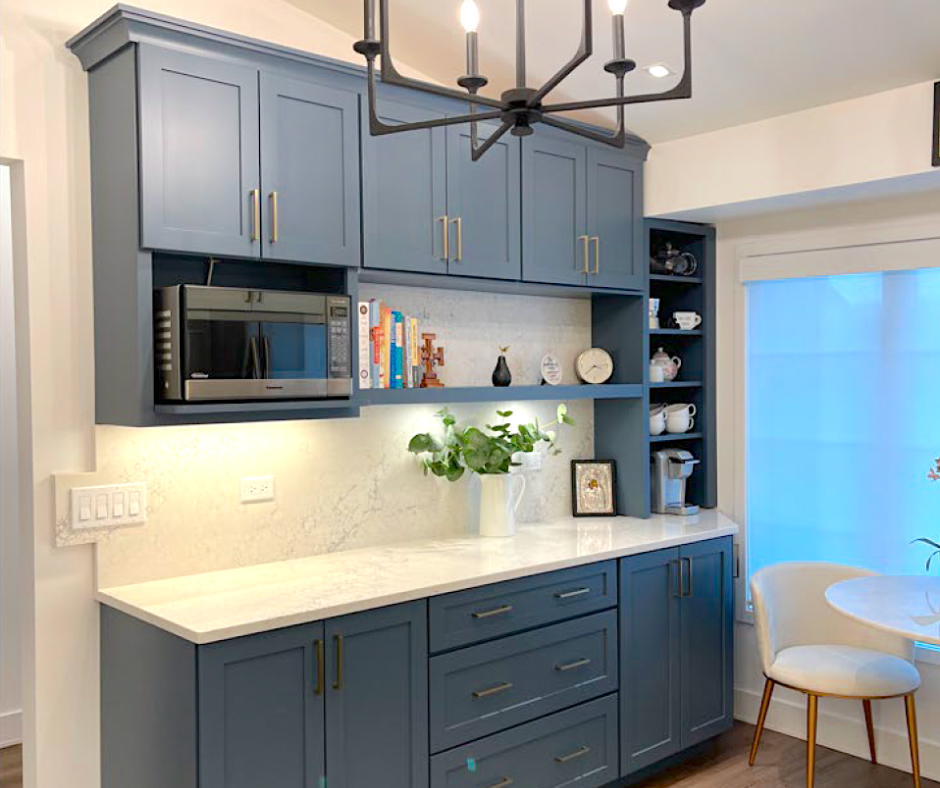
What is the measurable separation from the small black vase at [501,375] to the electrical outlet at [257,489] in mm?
977

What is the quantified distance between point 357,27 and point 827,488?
2564 millimetres

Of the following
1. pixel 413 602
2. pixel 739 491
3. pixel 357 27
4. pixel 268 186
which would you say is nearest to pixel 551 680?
pixel 413 602

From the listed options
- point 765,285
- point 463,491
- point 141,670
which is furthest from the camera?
point 765,285

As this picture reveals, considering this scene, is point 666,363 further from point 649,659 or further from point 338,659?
point 338,659

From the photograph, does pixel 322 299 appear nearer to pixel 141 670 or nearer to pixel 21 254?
pixel 21 254

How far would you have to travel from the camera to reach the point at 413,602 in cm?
275

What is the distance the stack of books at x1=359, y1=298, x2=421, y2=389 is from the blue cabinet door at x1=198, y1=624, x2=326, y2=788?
90 cm

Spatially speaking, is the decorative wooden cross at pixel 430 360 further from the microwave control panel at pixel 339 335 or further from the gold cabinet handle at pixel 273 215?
the gold cabinet handle at pixel 273 215

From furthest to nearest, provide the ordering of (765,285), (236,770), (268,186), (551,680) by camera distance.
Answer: (765,285)
(551,680)
(268,186)
(236,770)

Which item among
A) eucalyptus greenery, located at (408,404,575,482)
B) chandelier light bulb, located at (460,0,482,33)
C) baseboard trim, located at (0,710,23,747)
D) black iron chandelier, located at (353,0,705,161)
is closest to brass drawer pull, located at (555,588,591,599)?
eucalyptus greenery, located at (408,404,575,482)

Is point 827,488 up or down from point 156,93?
down

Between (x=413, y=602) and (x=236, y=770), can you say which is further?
(x=413, y=602)

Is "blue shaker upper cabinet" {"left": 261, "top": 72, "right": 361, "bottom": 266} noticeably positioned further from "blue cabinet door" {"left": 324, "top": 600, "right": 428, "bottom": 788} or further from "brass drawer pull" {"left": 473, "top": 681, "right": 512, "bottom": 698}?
"brass drawer pull" {"left": 473, "top": 681, "right": 512, "bottom": 698}

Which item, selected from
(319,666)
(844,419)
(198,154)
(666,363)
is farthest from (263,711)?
(844,419)
